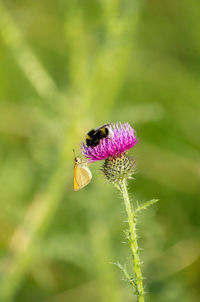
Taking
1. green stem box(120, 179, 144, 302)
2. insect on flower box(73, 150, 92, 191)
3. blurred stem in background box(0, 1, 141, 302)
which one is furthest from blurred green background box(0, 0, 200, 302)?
green stem box(120, 179, 144, 302)

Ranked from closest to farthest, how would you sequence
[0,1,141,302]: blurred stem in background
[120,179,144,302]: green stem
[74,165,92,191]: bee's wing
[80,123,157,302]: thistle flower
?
[120,179,144,302]: green stem
[80,123,157,302]: thistle flower
[74,165,92,191]: bee's wing
[0,1,141,302]: blurred stem in background

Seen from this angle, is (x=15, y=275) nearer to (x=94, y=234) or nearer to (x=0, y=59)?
(x=94, y=234)

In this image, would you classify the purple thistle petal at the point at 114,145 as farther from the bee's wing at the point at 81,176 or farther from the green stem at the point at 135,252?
the green stem at the point at 135,252

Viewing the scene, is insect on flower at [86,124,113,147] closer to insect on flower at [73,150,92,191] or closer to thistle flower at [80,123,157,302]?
thistle flower at [80,123,157,302]

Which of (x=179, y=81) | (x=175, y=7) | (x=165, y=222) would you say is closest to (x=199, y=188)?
(x=165, y=222)

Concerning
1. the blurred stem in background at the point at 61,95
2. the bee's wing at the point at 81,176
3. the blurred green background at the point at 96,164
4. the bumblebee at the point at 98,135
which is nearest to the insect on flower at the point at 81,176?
the bee's wing at the point at 81,176

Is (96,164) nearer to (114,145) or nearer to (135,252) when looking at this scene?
(114,145)

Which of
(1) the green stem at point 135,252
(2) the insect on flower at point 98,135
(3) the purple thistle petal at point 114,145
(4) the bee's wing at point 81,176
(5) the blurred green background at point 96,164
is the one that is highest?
(5) the blurred green background at point 96,164
